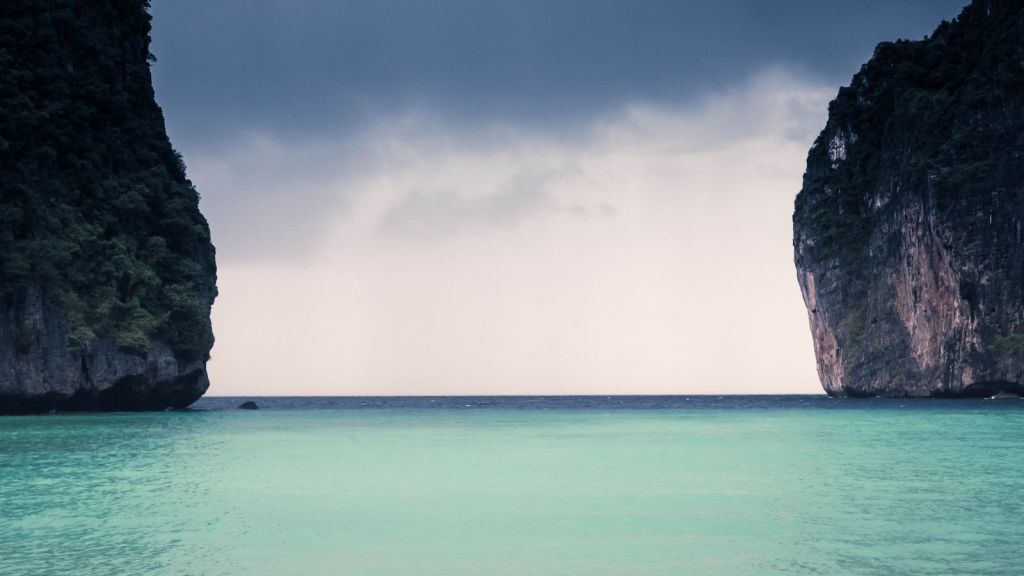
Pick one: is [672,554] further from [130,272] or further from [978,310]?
[978,310]

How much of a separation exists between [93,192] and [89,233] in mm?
3811

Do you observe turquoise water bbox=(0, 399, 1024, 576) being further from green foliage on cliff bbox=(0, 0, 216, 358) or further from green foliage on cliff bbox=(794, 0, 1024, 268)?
green foliage on cliff bbox=(794, 0, 1024, 268)

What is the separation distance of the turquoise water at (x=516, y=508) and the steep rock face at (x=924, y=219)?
1688 inches

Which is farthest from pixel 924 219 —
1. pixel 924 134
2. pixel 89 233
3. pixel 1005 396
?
pixel 89 233

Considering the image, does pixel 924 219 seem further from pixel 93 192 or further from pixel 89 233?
pixel 89 233

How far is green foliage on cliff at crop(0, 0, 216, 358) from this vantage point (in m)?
42.9

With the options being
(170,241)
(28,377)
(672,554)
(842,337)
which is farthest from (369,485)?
(842,337)

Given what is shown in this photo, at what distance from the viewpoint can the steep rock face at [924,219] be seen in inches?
2505

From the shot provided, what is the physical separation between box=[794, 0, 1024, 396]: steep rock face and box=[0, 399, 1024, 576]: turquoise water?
42.9 metres

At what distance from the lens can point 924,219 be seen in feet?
232

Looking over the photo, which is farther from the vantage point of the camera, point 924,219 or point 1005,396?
point 924,219

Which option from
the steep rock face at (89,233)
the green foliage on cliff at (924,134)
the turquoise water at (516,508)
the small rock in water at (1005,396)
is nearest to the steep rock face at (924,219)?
the green foliage on cliff at (924,134)

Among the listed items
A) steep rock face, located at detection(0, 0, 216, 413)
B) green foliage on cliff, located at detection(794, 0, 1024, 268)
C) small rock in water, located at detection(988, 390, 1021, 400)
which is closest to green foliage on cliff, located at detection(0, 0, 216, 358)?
steep rock face, located at detection(0, 0, 216, 413)

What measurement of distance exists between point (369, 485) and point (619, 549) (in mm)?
7409
